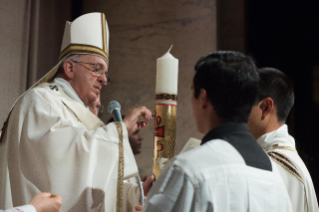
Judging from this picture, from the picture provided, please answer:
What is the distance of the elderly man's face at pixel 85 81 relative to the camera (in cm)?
266

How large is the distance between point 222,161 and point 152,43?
311cm

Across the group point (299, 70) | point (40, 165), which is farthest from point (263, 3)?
point (40, 165)

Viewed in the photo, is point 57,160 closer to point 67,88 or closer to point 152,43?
point 67,88

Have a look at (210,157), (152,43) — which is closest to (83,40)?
(152,43)

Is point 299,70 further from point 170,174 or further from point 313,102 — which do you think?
point 170,174

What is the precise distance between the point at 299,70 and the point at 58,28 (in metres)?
2.94

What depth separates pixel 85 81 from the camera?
8.70ft

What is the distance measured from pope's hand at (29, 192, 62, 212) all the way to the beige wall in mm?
2515

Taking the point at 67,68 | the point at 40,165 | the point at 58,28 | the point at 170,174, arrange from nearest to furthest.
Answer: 1. the point at 170,174
2. the point at 40,165
3. the point at 67,68
4. the point at 58,28

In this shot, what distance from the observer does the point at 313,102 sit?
13.3 ft

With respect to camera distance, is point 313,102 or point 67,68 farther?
point 313,102

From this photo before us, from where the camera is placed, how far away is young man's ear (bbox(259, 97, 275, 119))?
2062 millimetres

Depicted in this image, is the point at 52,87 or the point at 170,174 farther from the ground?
the point at 52,87

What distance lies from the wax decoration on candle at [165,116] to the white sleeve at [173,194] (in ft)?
1.86
